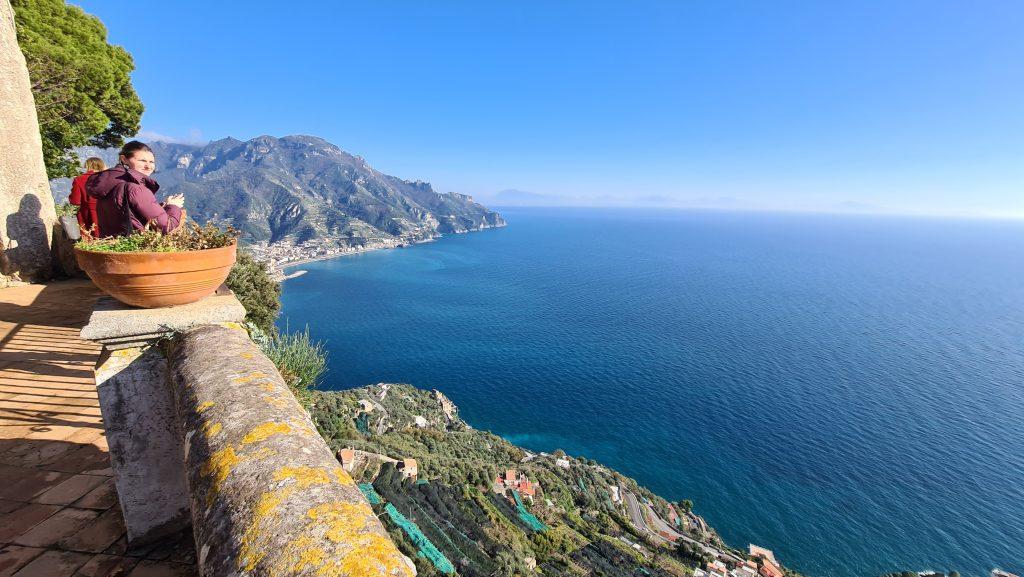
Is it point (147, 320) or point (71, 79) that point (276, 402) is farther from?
point (71, 79)

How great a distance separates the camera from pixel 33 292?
26.8 ft

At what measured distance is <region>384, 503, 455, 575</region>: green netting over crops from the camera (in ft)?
58.3

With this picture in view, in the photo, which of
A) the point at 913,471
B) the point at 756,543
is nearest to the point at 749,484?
the point at 756,543

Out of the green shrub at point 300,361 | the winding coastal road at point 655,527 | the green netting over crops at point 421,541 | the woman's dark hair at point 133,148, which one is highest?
the woman's dark hair at point 133,148

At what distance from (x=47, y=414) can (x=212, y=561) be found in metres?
5.10

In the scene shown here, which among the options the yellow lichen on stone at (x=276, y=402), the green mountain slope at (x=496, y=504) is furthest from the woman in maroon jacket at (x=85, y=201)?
the green mountain slope at (x=496, y=504)

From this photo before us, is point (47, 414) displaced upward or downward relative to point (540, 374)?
upward

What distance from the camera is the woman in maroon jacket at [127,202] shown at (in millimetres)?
3023

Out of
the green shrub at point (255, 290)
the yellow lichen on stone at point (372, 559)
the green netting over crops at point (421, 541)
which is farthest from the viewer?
the green netting over crops at point (421, 541)

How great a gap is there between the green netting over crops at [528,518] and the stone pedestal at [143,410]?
103 ft

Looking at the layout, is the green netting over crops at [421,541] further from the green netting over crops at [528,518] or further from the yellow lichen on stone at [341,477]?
the yellow lichen on stone at [341,477]

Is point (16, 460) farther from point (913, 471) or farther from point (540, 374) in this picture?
point (913, 471)

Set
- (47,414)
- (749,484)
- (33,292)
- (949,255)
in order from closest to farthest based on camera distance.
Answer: (47,414) < (33,292) < (749,484) < (949,255)

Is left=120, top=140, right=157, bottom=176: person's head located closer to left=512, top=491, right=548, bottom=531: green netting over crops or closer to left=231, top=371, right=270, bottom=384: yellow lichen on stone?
left=231, top=371, right=270, bottom=384: yellow lichen on stone
